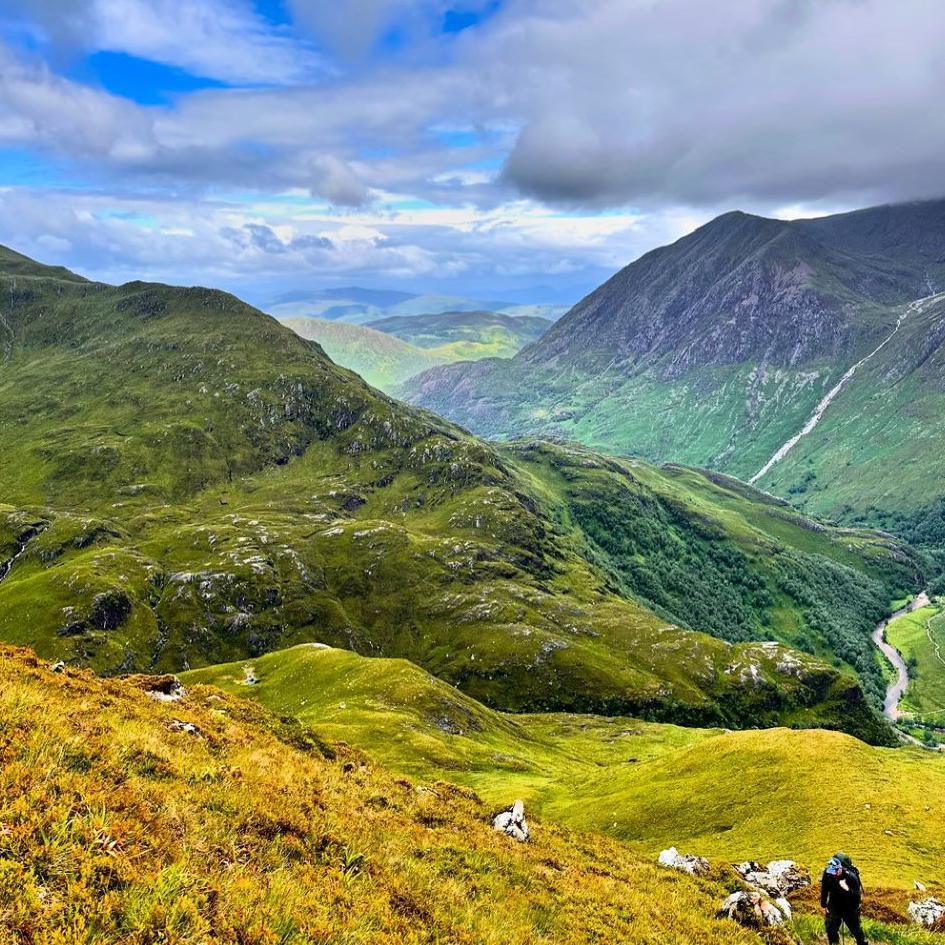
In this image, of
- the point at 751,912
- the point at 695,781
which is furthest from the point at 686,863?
the point at 695,781

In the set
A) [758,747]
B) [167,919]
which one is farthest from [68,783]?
[758,747]

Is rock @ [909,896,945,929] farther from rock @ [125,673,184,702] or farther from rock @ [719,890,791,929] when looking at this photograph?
rock @ [125,673,184,702]

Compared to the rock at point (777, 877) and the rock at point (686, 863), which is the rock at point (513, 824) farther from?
the rock at point (777, 877)

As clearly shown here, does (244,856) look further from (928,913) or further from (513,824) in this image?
(928,913)

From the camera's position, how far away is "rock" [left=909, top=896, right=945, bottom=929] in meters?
28.7

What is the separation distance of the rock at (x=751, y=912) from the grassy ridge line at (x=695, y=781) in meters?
14.6

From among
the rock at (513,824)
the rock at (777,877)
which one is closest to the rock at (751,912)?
the rock at (777,877)

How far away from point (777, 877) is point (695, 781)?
31026mm

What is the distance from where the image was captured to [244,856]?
14500mm

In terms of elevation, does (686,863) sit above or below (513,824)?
below

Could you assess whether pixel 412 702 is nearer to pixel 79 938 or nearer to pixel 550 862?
pixel 550 862

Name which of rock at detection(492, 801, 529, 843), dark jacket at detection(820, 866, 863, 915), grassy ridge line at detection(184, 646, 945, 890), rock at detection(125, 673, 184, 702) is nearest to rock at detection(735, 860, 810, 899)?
grassy ridge line at detection(184, 646, 945, 890)

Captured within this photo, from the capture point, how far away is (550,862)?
2514 cm

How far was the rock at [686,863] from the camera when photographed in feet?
100
